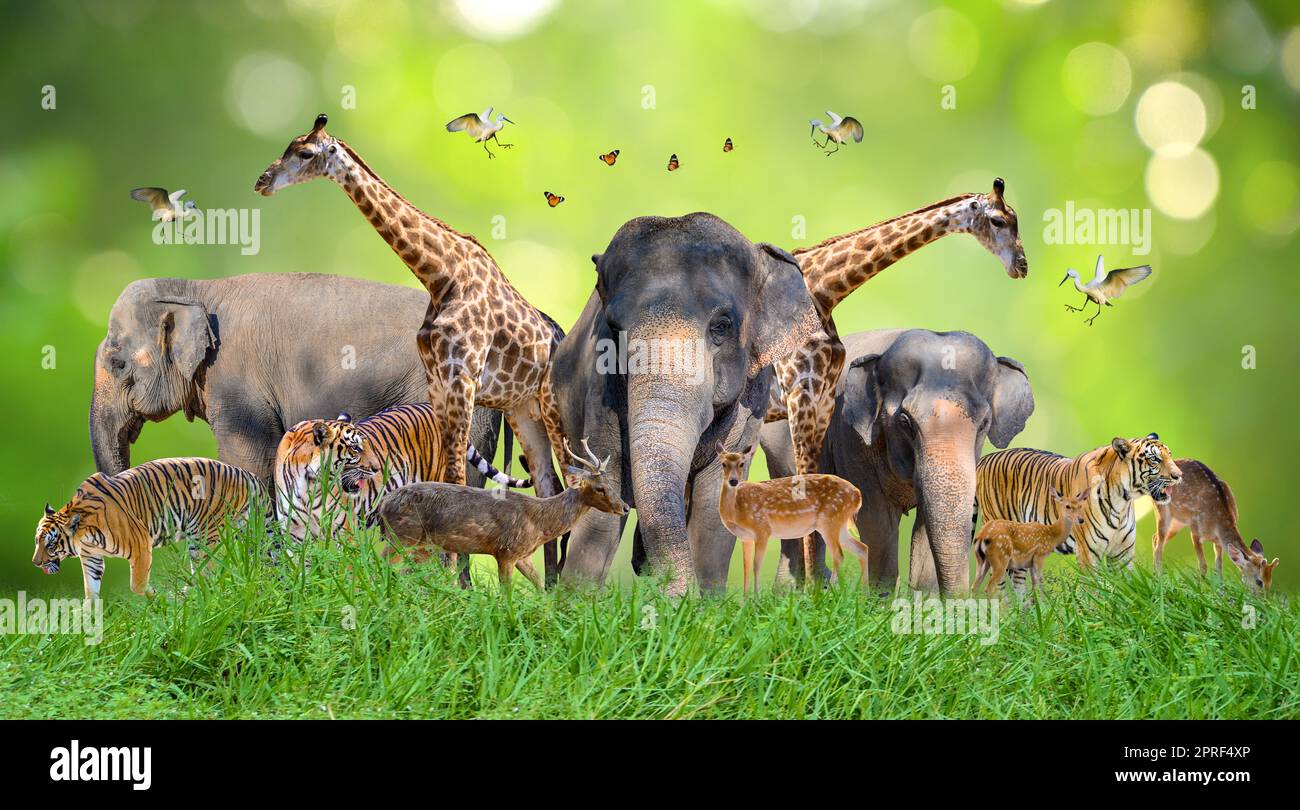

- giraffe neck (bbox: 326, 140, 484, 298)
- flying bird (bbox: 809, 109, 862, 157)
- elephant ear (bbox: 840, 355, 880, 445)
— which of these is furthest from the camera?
flying bird (bbox: 809, 109, 862, 157)

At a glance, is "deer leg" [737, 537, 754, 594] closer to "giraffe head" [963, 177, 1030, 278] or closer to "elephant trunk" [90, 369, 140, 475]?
"giraffe head" [963, 177, 1030, 278]

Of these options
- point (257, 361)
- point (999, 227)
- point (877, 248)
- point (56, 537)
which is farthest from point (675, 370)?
point (257, 361)

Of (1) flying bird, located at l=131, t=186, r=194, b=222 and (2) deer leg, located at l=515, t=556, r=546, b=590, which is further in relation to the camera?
(1) flying bird, located at l=131, t=186, r=194, b=222

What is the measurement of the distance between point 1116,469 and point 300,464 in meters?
3.26

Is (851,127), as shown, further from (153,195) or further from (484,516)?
(153,195)

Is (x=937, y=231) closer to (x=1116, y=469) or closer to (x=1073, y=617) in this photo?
(x=1116, y=469)

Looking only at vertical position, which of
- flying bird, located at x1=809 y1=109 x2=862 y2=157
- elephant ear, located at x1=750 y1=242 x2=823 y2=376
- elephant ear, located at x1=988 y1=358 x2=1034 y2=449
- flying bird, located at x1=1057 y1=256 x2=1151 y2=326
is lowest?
elephant ear, located at x1=988 y1=358 x2=1034 y2=449

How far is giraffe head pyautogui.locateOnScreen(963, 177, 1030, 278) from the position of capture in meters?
6.29

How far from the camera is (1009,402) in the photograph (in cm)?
643

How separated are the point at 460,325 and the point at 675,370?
1.47 m

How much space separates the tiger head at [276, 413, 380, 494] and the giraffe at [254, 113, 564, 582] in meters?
0.51

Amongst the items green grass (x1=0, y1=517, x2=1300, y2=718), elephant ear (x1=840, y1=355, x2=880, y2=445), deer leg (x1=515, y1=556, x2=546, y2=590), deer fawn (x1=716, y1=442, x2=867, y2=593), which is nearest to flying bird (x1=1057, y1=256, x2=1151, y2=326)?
elephant ear (x1=840, y1=355, x2=880, y2=445)
